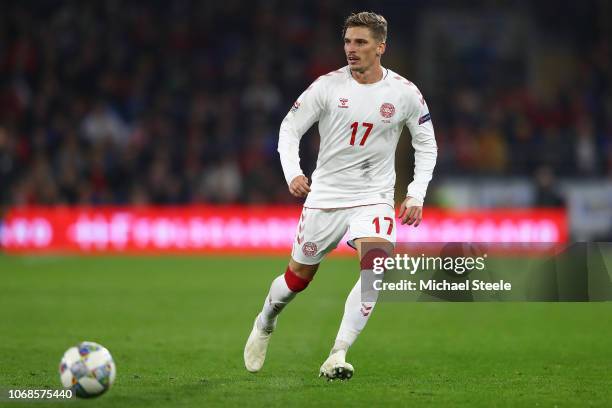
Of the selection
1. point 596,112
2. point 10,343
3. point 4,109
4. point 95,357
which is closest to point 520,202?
point 596,112

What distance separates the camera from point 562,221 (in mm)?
19531

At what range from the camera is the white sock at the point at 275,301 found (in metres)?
7.36

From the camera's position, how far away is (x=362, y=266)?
274 inches

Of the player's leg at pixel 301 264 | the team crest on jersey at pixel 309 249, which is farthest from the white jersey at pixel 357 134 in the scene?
the team crest on jersey at pixel 309 249

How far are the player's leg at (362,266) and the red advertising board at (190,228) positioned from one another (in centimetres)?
1263

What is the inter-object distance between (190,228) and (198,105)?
291 cm

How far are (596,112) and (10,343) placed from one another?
619 inches

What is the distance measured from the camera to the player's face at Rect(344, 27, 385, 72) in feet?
22.9

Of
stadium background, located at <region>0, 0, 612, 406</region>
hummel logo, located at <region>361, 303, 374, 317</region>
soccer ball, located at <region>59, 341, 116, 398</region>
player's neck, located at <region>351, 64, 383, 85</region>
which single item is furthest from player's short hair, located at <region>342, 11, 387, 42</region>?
stadium background, located at <region>0, 0, 612, 406</region>

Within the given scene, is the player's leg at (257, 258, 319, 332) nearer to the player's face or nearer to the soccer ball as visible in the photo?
the player's face

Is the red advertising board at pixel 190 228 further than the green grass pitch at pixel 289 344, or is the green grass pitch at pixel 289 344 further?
the red advertising board at pixel 190 228

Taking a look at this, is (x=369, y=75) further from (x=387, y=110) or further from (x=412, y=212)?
(x=412, y=212)

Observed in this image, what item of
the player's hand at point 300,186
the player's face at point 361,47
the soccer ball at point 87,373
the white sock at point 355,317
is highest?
the player's face at point 361,47

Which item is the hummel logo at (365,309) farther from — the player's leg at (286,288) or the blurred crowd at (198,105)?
the blurred crowd at (198,105)
